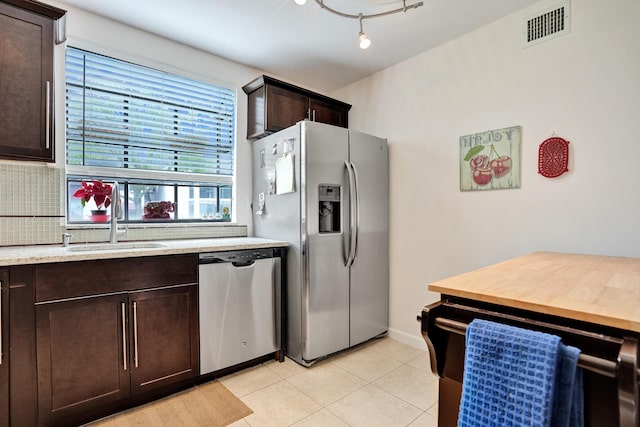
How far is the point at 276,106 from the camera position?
2.94 m

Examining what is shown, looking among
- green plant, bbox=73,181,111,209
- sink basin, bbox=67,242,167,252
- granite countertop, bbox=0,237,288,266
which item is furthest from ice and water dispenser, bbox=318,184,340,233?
green plant, bbox=73,181,111,209

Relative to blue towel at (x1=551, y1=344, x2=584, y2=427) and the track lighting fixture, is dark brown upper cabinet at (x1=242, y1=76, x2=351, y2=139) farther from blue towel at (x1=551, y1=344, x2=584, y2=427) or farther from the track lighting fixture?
blue towel at (x1=551, y1=344, x2=584, y2=427)

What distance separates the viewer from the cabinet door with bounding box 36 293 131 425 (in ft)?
5.35

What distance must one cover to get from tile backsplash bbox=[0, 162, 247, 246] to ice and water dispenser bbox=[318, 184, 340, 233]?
1.61 metres

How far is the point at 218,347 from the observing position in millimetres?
2211

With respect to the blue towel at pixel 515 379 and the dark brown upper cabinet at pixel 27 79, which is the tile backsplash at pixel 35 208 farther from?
the blue towel at pixel 515 379

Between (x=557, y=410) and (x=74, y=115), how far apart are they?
2999mm

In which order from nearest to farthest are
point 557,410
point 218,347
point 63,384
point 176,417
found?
point 557,410 → point 63,384 → point 176,417 → point 218,347

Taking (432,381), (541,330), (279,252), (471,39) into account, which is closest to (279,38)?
(471,39)

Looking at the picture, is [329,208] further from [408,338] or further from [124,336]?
[124,336]

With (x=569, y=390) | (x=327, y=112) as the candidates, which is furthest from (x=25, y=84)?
(x=569, y=390)

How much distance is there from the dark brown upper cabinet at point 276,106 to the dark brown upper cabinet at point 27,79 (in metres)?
1.44

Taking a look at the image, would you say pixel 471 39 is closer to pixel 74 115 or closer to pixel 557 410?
pixel 557 410

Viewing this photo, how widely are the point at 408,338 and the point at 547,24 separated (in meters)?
2.63
